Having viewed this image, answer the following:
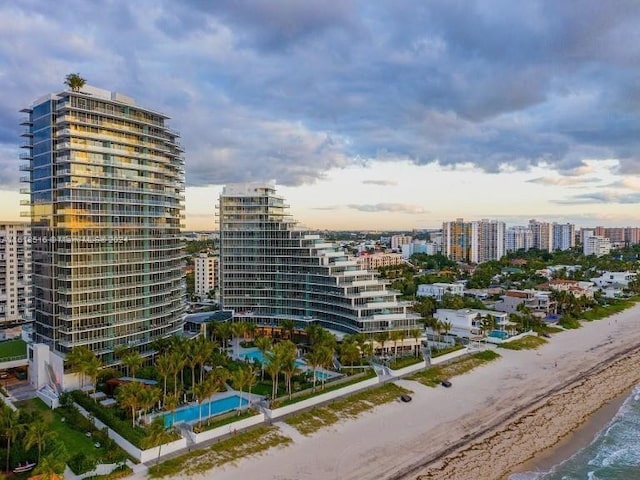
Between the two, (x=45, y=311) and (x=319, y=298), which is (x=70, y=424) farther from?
(x=319, y=298)

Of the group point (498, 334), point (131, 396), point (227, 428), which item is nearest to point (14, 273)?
point (131, 396)

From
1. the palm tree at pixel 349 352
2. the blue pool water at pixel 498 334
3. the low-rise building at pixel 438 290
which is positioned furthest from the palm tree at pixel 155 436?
the low-rise building at pixel 438 290

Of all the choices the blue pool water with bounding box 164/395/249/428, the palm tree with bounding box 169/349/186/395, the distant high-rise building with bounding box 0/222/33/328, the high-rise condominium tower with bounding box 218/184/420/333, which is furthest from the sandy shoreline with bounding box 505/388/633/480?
the distant high-rise building with bounding box 0/222/33/328

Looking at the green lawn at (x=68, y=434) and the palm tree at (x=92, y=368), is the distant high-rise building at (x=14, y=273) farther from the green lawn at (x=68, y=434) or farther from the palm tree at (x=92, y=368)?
the palm tree at (x=92, y=368)

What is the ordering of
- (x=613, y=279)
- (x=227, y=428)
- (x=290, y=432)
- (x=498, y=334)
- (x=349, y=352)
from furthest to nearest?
1. (x=613, y=279)
2. (x=498, y=334)
3. (x=349, y=352)
4. (x=290, y=432)
5. (x=227, y=428)

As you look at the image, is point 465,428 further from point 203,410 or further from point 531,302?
point 531,302
